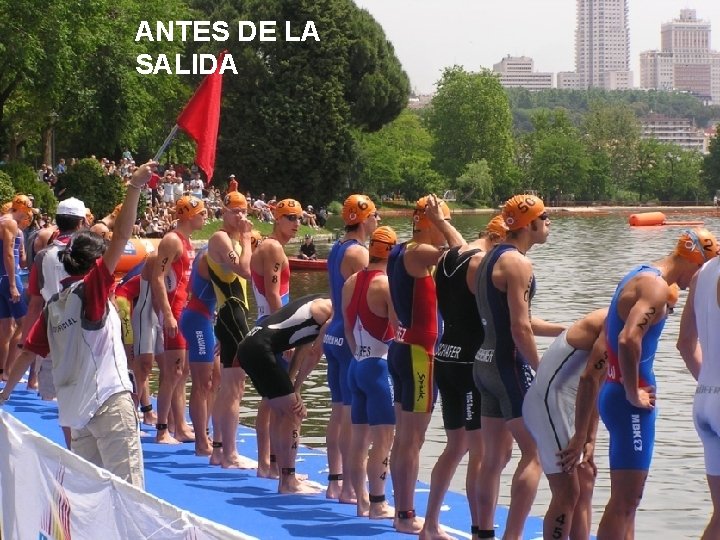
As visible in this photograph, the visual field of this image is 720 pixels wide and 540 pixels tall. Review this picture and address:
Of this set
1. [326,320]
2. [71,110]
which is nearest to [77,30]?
[71,110]

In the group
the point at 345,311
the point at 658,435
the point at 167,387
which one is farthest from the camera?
the point at 658,435

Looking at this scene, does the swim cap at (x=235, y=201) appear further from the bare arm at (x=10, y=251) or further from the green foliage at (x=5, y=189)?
the green foliage at (x=5, y=189)

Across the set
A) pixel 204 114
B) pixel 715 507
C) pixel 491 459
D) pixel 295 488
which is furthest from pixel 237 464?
pixel 715 507

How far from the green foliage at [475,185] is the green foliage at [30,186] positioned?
97.8 meters

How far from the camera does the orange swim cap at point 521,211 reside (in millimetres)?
8172

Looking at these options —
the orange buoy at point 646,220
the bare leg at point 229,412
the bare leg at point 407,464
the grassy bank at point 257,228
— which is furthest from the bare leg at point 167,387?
the orange buoy at point 646,220

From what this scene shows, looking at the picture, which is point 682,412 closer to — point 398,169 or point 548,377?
point 548,377

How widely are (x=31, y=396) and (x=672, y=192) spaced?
6582 inches

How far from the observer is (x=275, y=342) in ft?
34.4

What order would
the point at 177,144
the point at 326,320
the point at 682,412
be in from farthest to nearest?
the point at 177,144, the point at 682,412, the point at 326,320

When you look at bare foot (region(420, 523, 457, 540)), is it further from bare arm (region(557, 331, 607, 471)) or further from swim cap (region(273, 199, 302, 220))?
swim cap (region(273, 199, 302, 220))

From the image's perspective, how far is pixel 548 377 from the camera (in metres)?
7.65

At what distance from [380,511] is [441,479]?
0.90 meters

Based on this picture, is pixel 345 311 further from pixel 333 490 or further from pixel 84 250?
pixel 84 250
